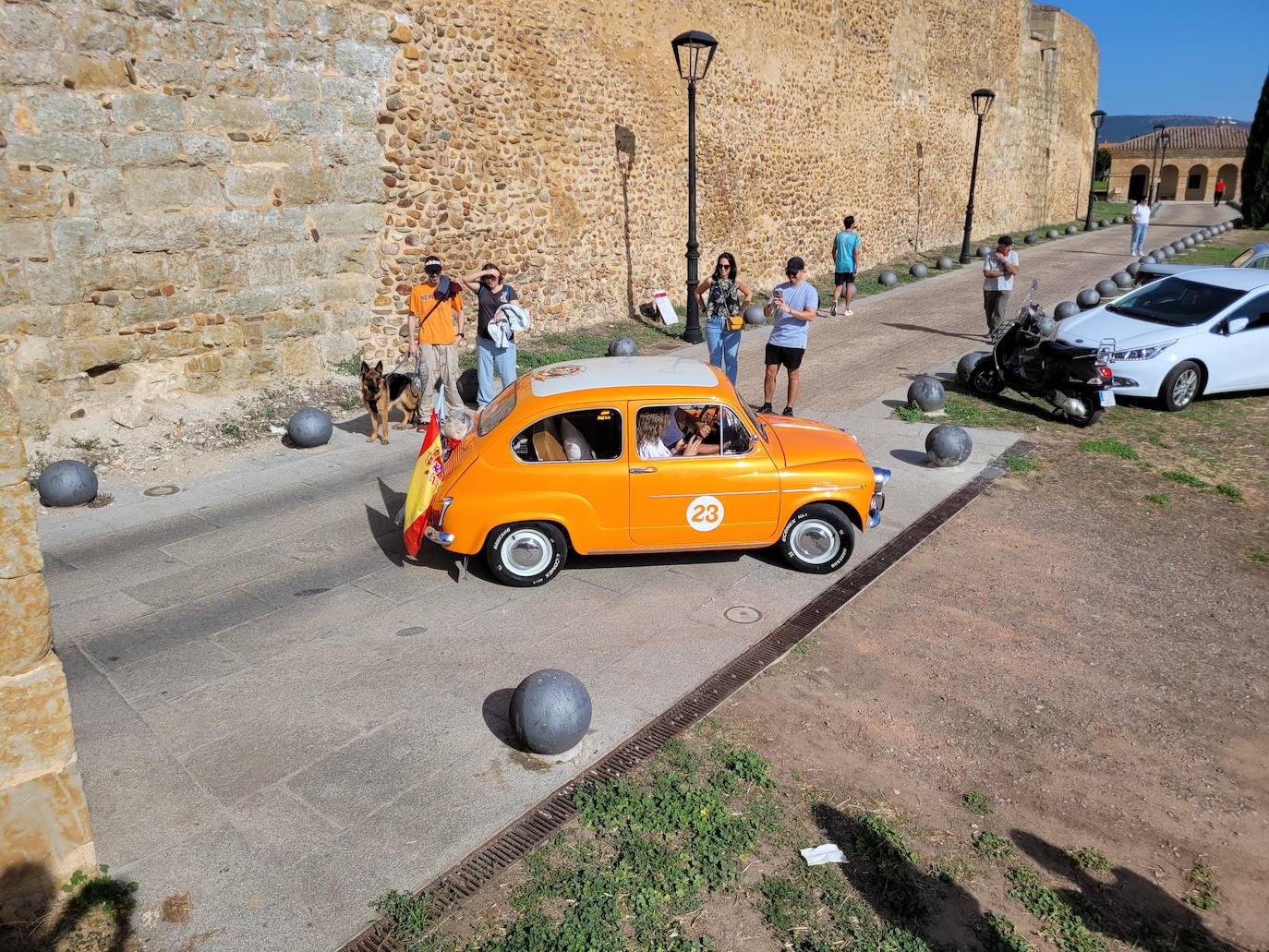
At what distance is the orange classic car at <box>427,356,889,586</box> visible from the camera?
22.0 feet

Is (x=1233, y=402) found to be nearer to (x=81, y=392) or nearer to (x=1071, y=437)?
(x=1071, y=437)

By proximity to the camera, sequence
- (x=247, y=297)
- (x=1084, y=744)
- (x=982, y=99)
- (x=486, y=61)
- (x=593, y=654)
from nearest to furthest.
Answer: (x=1084, y=744)
(x=593, y=654)
(x=247, y=297)
(x=486, y=61)
(x=982, y=99)

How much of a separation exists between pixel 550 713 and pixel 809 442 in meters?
3.45

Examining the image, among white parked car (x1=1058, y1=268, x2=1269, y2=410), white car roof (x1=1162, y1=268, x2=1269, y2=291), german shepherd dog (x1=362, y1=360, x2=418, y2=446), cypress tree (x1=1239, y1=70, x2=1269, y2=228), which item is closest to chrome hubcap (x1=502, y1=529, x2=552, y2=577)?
german shepherd dog (x1=362, y1=360, x2=418, y2=446)

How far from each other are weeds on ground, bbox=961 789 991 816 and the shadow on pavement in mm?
298

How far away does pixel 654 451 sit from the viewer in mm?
6793

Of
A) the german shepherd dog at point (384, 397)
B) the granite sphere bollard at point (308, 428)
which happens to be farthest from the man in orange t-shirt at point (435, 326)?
the granite sphere bollard at point (308, 428)

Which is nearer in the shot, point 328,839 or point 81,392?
point 328,839

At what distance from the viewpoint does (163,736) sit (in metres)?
5.16

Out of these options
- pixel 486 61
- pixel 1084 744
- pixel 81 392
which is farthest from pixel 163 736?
pixel 486 61

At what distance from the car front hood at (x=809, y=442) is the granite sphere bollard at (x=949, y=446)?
2.30 metres

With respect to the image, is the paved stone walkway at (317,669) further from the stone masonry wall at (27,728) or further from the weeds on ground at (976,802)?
the weeds on ground at (976,802)

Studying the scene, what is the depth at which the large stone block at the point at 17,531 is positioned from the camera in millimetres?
3525

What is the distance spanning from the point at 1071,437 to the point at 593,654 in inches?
290
